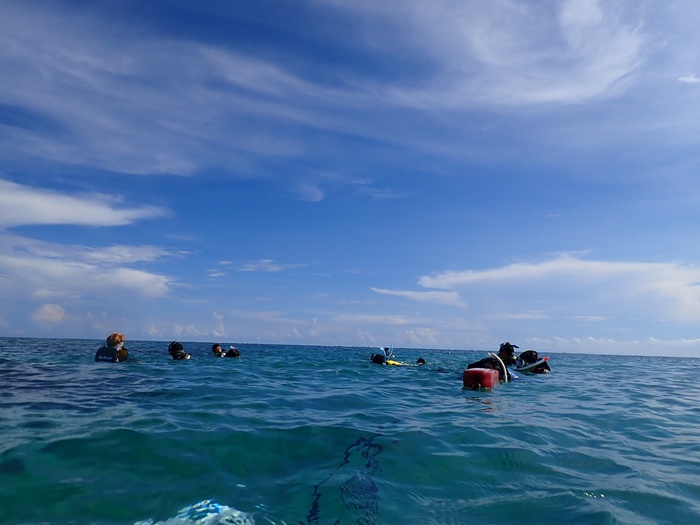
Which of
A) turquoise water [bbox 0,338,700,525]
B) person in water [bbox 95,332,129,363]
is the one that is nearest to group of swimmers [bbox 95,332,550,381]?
person in water [bbox 95,332,129,363]

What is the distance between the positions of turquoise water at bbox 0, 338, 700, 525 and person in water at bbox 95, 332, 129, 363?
8.27 metres

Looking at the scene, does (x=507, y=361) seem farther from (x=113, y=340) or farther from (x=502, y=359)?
(x=113, y=340)

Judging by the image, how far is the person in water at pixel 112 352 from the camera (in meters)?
19.9

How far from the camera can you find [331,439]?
7820 mm

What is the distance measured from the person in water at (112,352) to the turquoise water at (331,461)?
8.27 metres

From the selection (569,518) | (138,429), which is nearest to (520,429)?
(569,518)

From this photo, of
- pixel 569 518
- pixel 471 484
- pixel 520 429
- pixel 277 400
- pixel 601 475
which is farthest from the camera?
pixel 277 400

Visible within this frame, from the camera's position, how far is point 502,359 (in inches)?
846

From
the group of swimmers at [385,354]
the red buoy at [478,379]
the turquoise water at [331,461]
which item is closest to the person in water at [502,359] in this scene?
the group of swimmers at [385,354]

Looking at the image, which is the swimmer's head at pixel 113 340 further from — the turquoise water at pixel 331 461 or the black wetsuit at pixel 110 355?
the turquoise water at pixel 331 461

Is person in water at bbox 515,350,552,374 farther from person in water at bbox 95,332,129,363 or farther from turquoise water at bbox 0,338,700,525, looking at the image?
person in water at bbox 95,332,129,363

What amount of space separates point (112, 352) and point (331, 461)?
55.0 feet

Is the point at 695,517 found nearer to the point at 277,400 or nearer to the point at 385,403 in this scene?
the point at 385,403

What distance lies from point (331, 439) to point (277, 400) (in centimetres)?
404
